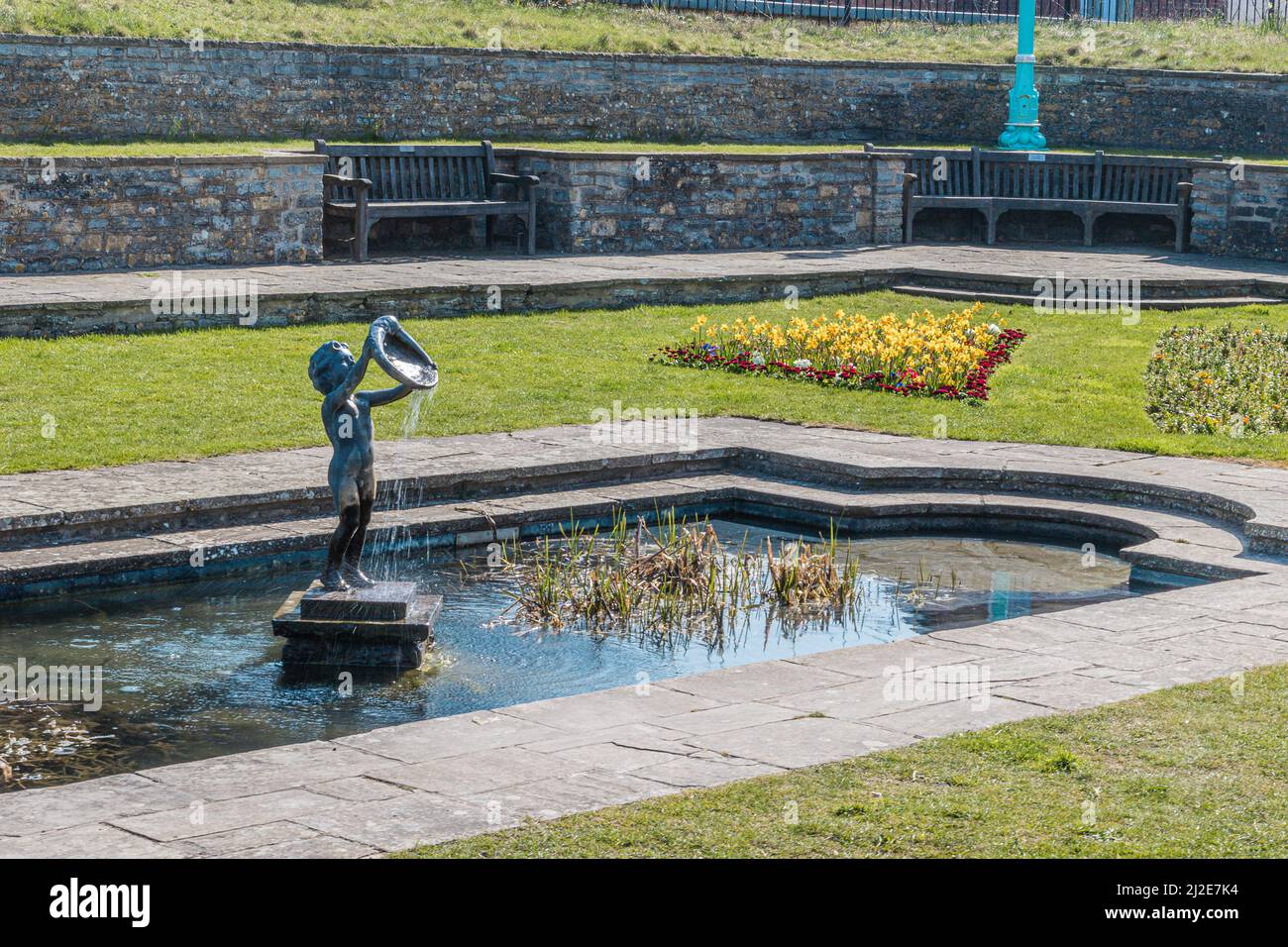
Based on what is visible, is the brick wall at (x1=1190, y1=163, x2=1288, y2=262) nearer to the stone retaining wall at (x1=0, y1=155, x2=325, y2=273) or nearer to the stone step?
the stone step

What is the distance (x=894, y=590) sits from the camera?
8.04 m

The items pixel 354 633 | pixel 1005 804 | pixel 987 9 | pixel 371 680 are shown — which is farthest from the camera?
pixel 987 9

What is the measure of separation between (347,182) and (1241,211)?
9723 mm

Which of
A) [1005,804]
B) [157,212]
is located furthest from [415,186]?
[1005,804]

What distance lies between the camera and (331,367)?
22.5 ft

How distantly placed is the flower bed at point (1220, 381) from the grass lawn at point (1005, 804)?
227 inches

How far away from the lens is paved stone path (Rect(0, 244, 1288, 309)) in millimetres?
13617

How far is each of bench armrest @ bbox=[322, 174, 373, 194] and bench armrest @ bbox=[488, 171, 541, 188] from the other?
169 cm

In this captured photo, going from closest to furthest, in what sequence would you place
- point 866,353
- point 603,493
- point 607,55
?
point 603,493 → point 866,353 → point 607,55

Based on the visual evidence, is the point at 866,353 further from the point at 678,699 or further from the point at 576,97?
the point at 576,97

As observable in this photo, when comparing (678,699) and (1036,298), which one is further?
(1036,298)

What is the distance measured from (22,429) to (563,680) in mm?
4710

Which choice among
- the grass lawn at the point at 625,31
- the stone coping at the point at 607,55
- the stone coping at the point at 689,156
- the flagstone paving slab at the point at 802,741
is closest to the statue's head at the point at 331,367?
the flagstone paving slab at the point at 802,741

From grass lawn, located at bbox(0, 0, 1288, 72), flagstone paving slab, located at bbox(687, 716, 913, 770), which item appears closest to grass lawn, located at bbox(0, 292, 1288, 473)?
flagstone paving slab, located at bbox(687, 716, 913, 770)
